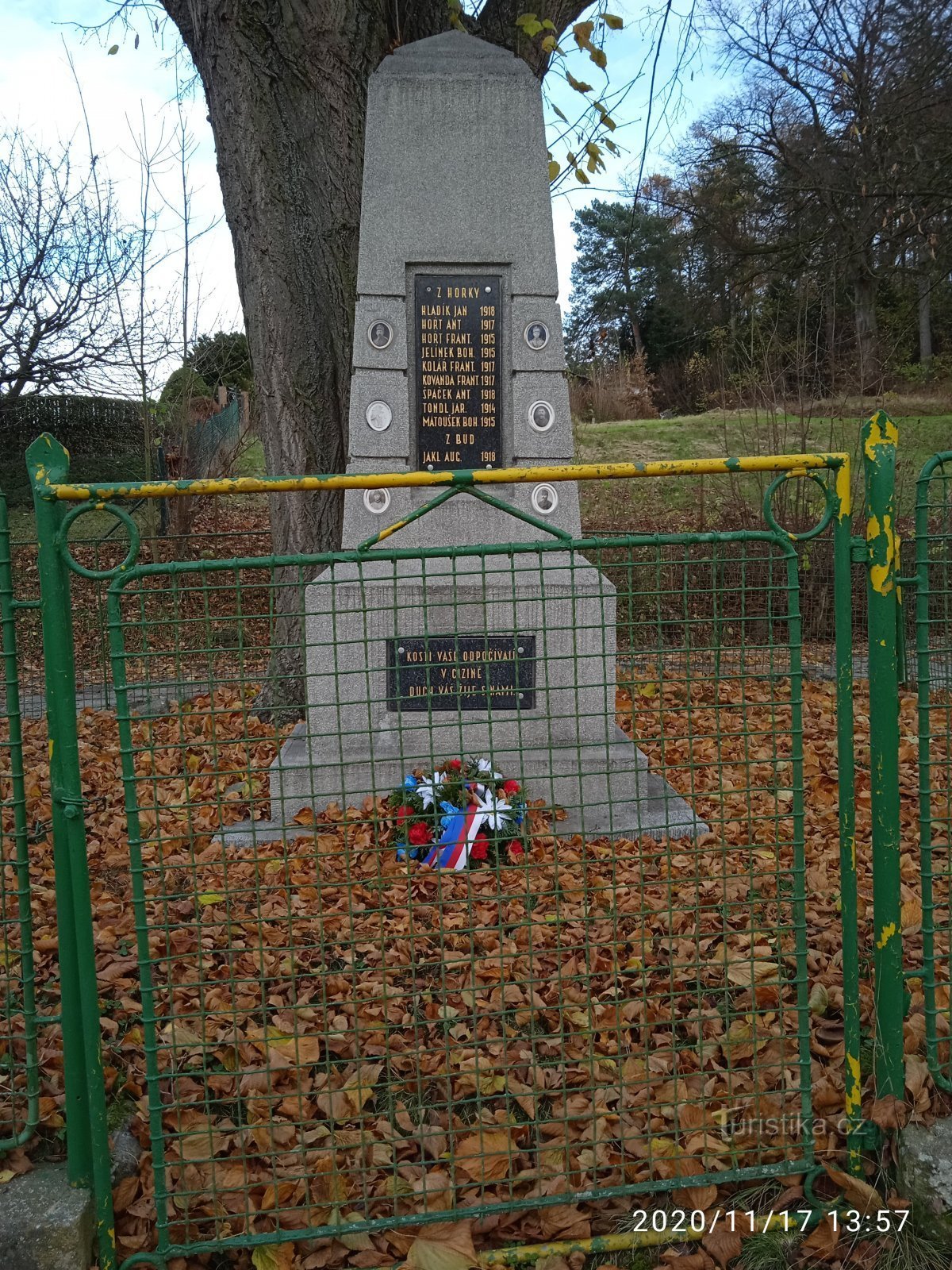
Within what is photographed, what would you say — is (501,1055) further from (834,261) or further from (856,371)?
(834,261)

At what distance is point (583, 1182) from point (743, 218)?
22.5 meters

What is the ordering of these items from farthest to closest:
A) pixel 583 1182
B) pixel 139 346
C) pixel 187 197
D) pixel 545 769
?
pixel 139 346, pixel 187 197, pixel 545 769, pixel 583 1182

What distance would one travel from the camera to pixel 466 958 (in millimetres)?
2869

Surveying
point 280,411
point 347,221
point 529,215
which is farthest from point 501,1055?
point 347,221

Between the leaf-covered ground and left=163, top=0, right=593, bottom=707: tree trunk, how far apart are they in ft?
10.9

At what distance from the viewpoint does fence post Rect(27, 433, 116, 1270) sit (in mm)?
2182

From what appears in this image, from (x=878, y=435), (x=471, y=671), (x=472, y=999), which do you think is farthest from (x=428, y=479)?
(x=471, y=671)

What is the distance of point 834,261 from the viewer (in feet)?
41.5

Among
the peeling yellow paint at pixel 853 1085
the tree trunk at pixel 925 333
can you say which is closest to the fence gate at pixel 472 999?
the peeling yellow paint at pixel 853 1085

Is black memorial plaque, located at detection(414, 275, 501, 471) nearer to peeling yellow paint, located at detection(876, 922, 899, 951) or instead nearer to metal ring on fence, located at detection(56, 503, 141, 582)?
metal ring on fence, located at detection(56, 503, 141, 582)

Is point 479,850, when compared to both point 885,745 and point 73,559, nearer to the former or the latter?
point 885,745

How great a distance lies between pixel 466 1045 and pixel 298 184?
5.93m

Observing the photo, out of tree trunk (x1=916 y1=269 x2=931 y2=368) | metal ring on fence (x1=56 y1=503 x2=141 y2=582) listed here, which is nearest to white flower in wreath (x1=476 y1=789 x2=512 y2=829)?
metal ring on fence (x1=56 y1=503 x2=141 y2=582)

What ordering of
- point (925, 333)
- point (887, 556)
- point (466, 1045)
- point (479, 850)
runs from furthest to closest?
point (925, 333), point (479, 850), point (466, 1045), point (887, 556)
